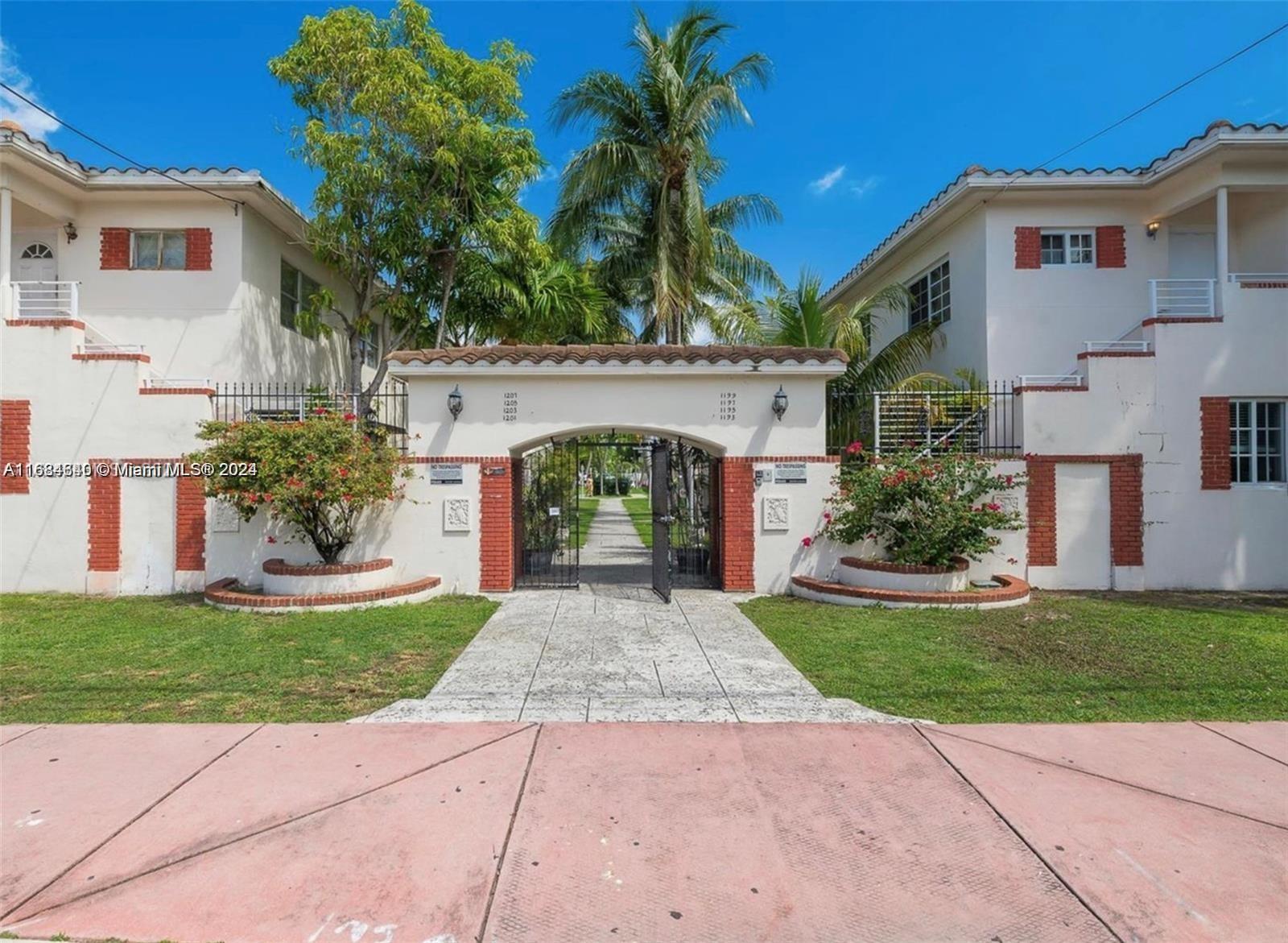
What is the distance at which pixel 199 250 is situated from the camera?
38.9 ft

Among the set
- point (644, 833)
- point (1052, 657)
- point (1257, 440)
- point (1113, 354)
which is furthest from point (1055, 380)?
point (644, 833)

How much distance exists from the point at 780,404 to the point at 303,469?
6506mm

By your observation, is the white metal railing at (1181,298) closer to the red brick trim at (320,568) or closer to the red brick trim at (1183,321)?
the red brick trim at (1183,321)

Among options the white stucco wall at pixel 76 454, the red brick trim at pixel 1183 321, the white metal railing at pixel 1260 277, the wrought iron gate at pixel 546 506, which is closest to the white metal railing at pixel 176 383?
the white stucco wall at pixel 76 454

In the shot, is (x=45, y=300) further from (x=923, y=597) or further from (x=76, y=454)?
(x=923, y=597)

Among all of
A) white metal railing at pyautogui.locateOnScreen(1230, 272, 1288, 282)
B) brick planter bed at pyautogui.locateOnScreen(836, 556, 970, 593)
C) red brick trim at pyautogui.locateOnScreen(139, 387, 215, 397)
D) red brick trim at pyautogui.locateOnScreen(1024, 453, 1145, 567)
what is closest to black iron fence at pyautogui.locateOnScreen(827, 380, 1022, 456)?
red brick trim at pyautogui.locateOnScreen(1024, 453, 1145, 567)

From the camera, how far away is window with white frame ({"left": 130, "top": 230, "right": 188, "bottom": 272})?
39.1ft

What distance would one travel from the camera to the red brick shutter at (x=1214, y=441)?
9883 millimetres

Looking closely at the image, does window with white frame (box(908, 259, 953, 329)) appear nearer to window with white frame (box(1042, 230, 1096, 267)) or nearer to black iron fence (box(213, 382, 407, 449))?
window with white frame (box(1042, 230, 1096, 267))

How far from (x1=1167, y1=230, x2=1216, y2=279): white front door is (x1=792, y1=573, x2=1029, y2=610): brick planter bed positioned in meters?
7.82

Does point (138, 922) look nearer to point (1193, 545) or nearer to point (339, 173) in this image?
point (339, 173)

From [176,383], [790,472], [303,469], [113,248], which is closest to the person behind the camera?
[303,469]

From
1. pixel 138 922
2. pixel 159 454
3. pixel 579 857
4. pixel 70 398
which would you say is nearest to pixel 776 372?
pixel 579 857

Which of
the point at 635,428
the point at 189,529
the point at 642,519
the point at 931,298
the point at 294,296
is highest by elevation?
the point at 931,298
